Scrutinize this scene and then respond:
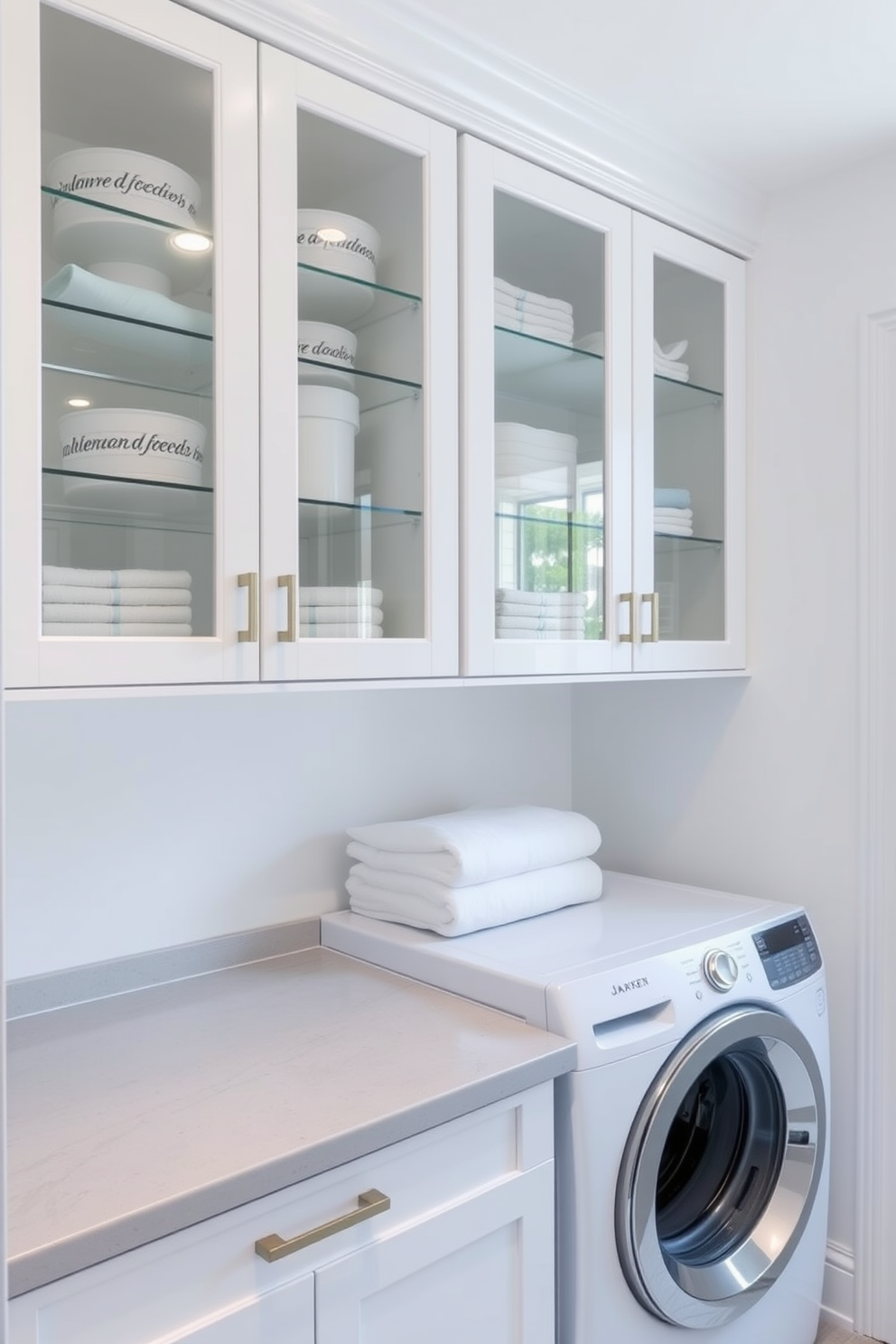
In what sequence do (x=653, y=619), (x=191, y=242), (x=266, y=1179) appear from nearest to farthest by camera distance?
(x=266, y=1179), (x=191, y=242), (x=653, y=619)

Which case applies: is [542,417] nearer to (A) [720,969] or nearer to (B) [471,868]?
(B) [471,868]

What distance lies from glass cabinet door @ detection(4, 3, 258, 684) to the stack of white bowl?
1.62 ft

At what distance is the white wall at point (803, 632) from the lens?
6.77ft

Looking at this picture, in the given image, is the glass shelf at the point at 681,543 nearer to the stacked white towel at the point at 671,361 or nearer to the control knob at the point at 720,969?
the stacked white towel at the point at 671,361

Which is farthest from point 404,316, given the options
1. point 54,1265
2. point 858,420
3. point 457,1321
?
point 457,1321

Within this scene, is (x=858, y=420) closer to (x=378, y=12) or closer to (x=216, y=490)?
(x=378, y=12)

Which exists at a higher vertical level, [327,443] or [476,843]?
[327,443]

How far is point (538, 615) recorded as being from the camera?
1.81 metres

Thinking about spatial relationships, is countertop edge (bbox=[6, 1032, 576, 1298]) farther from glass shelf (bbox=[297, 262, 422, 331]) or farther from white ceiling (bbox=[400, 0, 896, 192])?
white ceiling (bbox=[400, 0, 896, 192])

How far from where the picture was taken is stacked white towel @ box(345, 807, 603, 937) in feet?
5.81

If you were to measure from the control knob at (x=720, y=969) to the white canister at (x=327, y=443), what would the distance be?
3.15 feet

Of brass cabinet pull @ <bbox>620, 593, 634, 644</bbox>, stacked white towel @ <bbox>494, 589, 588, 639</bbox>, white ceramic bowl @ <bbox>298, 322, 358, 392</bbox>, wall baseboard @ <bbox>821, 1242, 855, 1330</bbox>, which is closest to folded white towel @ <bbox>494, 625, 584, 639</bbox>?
stacked white towel @ <bbox>494, 589, 588, 639</bbox>

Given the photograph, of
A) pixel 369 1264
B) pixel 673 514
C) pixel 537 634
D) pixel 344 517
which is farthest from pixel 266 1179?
pixel 673 514

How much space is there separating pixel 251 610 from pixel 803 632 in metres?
1.27
